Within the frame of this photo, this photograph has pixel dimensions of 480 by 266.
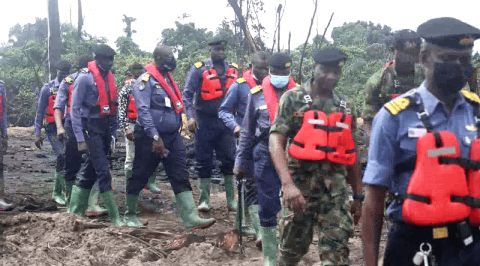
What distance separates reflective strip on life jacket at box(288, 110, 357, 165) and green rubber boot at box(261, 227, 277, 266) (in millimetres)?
1400

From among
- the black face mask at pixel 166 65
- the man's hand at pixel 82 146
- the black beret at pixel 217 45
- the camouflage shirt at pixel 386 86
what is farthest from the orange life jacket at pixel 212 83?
the camouflage shirt at pixel 386 86

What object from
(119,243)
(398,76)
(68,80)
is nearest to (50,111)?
(68,80)

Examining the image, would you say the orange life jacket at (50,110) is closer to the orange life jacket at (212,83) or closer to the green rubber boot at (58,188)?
the green rubber boot at (58,188)

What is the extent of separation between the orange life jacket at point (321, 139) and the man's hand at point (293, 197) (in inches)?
11.3

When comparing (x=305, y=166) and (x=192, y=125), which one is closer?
(x=305, y=166)

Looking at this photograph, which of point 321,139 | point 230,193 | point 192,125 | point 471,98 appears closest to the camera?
point 471,98

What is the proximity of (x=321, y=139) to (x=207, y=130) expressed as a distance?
13.3 ft

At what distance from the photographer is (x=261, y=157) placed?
5.21 metres

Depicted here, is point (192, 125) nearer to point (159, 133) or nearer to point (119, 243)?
point (159, 133)

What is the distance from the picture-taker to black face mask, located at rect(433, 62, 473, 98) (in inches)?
93.6

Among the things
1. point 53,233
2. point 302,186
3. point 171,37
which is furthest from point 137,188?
point 171,37

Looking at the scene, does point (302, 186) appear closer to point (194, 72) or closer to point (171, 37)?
point (194, 72)

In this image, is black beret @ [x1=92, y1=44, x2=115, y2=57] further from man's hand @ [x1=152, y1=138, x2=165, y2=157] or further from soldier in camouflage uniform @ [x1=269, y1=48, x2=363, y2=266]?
soldier in camouflage uniform @ [x1=269, y1=48, x2=363, y2=266]

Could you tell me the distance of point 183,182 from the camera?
6441 millimetres
